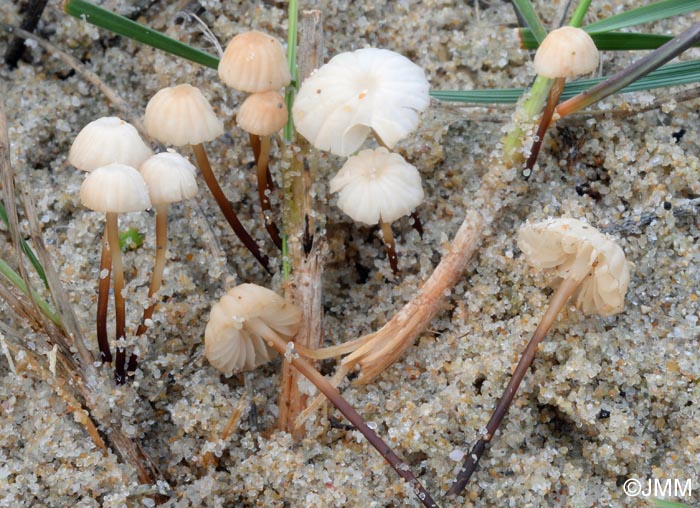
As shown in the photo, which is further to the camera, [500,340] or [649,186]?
[649,186]

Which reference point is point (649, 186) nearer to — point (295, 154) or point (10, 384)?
point (295, 154)

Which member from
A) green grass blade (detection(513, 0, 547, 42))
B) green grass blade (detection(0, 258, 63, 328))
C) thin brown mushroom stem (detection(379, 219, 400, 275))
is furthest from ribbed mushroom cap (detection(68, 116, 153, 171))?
green grass blade (detection(513, 0, 547, 42))

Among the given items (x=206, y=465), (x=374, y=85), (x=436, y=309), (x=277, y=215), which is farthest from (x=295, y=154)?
(x=206, y=465)

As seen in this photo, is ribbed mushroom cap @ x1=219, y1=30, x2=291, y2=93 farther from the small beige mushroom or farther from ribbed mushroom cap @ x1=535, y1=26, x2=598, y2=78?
ribbed mushroom cap @ x1=535, y1=26, x2=598, y2=78

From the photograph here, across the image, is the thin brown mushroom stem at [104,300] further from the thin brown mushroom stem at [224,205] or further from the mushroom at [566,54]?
the mushroom at [566,54]

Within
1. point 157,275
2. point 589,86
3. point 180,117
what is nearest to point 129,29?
point 180,117

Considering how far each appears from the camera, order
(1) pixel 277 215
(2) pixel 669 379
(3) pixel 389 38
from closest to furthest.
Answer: (2) pixel 669 379, (1) pixel 277 215, (3) pixel 389 38

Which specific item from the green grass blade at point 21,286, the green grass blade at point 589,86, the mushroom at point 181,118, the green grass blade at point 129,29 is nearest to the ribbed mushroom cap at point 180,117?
the mushroom at point 181,118
